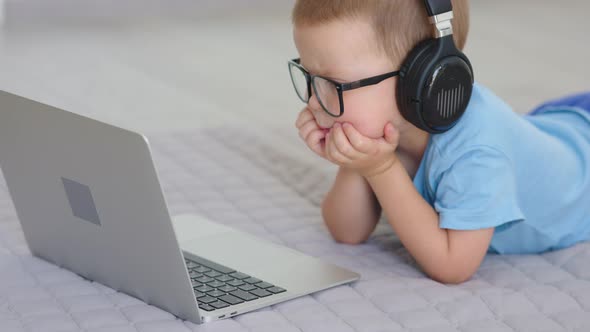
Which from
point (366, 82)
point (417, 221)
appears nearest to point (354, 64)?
point (366, 82)

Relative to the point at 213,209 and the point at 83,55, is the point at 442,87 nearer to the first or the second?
the point at 213,209

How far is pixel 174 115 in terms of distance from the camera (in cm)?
216

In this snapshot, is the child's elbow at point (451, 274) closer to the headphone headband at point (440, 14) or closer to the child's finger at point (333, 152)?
the child's finger at point (333, 152)

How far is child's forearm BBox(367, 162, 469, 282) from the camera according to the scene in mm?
1279

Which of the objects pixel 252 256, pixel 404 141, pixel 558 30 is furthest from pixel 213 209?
pixel 558 30

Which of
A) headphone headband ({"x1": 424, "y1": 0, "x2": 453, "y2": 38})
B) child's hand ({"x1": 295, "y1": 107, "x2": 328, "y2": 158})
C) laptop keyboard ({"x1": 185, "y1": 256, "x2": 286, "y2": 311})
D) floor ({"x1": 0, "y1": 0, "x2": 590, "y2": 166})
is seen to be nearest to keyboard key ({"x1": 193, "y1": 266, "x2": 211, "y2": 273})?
laptop keyboard ({"x1": 185, "y1": 256, "x2": 286, "y2": 311})

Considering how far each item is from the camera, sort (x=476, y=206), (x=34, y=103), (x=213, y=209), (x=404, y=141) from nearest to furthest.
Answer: (x=34, y=103) < (x=476, y=206) < (x=404, y=141) < (x=213, y=209)

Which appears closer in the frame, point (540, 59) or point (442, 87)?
point (442, 87)

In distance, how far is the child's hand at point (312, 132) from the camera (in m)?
1.29

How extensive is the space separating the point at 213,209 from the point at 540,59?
1.30 metres

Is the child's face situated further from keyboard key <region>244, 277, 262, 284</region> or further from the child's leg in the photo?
the child's leg

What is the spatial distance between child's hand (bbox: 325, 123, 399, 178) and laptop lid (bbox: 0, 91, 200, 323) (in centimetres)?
27

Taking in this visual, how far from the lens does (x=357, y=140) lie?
47.6 inches

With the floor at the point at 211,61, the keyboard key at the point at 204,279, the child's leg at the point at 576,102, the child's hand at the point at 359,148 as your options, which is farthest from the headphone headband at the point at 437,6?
the floor at the point at 211,61
